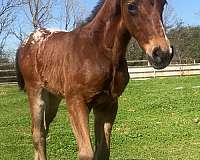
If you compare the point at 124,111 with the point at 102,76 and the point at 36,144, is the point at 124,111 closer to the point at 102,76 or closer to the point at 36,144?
the point at 36,144

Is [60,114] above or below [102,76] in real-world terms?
below

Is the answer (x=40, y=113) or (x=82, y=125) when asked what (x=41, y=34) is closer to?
(x=40, y=113)

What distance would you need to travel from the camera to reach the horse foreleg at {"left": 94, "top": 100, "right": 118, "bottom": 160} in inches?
179

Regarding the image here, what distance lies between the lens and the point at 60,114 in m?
11.9

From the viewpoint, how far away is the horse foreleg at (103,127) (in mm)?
4539

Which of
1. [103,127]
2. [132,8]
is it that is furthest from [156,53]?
[103,127]

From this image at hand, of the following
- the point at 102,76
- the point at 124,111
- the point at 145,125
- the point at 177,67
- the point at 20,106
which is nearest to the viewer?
the point at 102,76

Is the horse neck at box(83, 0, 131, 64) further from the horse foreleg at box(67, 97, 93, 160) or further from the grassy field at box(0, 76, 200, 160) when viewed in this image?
the grassy field at box(0, 76, 200, 160)

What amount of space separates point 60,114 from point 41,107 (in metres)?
6.41

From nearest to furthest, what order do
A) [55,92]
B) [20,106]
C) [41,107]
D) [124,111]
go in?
[55,92]
[41,107]
[124,111]
[20,106]

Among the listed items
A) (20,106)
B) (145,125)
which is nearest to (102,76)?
(145,125)

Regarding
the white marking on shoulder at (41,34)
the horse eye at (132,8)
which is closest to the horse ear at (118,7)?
the horse eye at (132,8)

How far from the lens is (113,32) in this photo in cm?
425

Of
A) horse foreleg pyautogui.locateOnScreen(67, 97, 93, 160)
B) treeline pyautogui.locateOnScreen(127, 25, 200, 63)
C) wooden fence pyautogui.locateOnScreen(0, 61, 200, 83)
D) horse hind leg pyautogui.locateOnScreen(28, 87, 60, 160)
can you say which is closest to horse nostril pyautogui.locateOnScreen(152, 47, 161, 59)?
horse foreleg pyautogui.locateOnScreen(67, 97, 93, 160)
